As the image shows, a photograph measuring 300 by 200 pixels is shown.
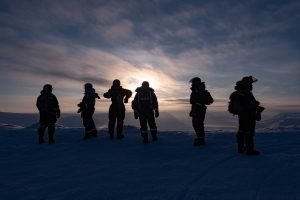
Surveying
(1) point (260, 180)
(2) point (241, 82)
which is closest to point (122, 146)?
(2) point (241, 82)

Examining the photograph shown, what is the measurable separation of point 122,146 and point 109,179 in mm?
4323

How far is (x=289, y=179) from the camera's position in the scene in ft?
22.7

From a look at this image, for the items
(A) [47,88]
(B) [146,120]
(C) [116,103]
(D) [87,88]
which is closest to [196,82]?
(B) [146,120]

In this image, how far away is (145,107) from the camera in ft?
40.9

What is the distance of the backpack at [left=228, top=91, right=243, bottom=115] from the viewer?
955 centimetres

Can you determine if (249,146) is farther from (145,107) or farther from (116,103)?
(116,103)

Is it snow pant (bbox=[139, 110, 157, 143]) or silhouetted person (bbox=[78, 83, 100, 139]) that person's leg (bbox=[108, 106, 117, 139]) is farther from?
snow pant (bbox=[139, 110, 157, 143])

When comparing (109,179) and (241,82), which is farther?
(241,82)

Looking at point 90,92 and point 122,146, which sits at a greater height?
point 90,92

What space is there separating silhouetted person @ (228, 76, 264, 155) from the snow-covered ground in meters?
0.57

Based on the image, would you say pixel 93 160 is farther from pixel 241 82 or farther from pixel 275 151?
pixel 275 151

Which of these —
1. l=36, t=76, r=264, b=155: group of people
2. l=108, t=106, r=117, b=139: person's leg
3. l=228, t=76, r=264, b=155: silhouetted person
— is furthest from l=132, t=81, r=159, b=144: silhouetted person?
l=228, t=76, r=264, b=155: silhouetted person

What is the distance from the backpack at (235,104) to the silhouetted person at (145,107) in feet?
12.0

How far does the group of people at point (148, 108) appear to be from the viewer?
956 centimetres
